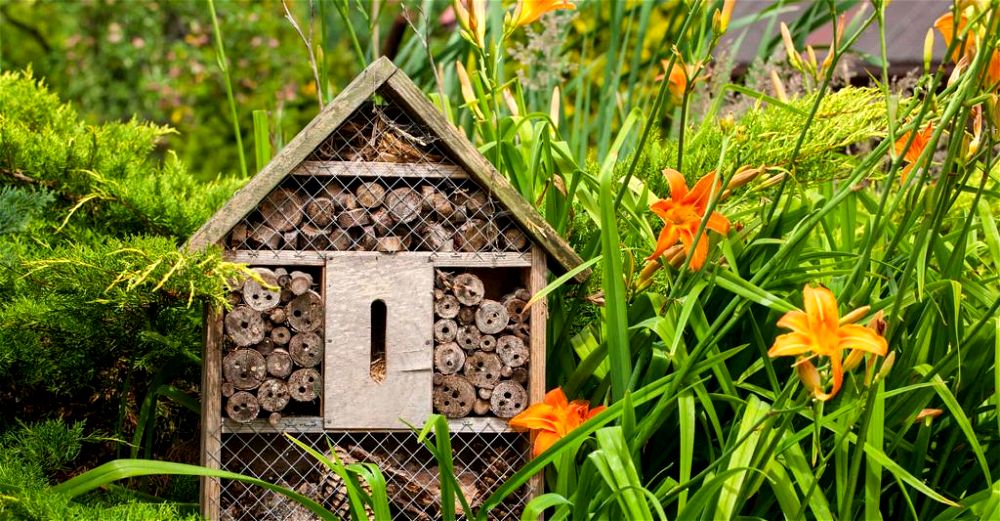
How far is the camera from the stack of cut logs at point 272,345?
1.73 m

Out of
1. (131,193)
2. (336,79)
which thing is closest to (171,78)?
(336,79)

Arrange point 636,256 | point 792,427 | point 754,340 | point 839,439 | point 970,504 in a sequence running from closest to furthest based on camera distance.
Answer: point 839,439 < point 970,504 < point 792,427 < point 754,340 < point 636,256

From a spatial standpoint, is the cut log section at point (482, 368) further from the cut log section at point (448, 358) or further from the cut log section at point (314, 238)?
the cut log section at point (314, 238)

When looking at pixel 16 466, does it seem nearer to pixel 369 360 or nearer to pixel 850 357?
pixel 369 360

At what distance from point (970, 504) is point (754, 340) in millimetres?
416

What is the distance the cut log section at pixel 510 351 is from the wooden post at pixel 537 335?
20mm

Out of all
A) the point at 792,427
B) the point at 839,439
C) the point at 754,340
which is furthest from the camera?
the point at 754,340

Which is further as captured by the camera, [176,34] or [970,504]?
[176,34]

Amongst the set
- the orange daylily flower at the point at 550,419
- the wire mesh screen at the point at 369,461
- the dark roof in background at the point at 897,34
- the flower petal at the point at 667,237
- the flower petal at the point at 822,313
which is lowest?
the wire mesh screen at the point at 369,461

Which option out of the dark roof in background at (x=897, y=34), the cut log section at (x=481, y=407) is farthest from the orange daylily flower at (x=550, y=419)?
the dark roof in background at (x=897, y=34)

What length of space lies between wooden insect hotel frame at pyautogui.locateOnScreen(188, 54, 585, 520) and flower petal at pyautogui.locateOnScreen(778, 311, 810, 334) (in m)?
0.61

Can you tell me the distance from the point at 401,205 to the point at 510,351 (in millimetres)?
299

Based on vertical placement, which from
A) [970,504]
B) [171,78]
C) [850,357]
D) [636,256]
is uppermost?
[171,78]

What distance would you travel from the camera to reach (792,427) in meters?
1.71
